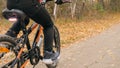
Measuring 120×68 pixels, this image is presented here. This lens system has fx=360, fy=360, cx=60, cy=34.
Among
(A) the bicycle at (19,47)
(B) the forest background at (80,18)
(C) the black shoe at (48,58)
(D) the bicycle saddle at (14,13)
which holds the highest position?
(D) the bicycle saddle at (14,13)

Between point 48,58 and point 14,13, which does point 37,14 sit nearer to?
point 14,13

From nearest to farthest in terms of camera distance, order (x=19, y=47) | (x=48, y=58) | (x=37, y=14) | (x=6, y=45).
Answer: (x=6, y=45) < (x=19, y=47) < (x=37, y=14) < (x=48, y=58)

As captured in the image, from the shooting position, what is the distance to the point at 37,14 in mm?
5484

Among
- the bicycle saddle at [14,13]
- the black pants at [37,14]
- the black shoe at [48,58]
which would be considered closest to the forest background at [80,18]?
the black shoe at [48,58]

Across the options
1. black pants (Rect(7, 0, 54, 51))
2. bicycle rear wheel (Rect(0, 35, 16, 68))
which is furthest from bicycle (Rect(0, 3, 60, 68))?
black pants (Rect(7, 0, 54, 51))

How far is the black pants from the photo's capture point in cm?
533

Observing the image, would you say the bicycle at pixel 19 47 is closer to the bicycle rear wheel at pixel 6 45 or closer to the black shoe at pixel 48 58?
the bicycle rear wheel at pixel 6 45

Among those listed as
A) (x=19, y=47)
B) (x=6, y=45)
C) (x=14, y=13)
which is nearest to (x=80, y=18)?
(x=19, y=47)

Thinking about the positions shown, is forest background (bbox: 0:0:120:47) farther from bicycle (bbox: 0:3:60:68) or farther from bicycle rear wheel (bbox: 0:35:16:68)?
bicycle rear wheel (bbox: 0:35:16:68)


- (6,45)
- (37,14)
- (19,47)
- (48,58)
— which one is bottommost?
(48,58)

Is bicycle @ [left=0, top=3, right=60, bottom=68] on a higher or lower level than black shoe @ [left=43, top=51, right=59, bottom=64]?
higher

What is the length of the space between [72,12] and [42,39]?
11948 mm

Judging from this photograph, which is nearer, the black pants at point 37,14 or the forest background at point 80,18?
the black pants at point 37,14

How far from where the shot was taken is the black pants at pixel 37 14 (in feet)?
17.5
